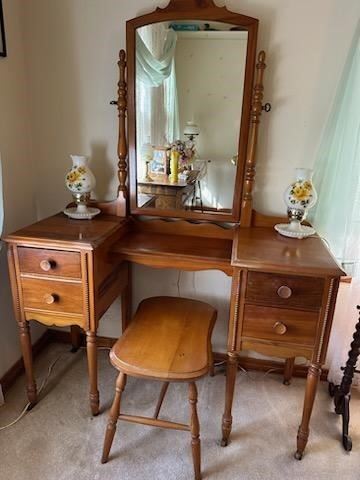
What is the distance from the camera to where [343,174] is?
150 cm

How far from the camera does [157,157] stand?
5.47 ft

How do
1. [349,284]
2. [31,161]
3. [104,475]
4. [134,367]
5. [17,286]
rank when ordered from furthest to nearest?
[31,161]
[349,284]
[17,286]
[104,475]
[134,367]

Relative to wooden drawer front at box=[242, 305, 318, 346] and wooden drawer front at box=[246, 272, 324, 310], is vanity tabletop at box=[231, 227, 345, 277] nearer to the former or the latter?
wooden drawer front at box=[246, 272, 324, 310]

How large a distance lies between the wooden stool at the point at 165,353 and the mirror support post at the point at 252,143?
0.47m

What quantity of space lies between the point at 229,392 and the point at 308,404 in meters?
0.30

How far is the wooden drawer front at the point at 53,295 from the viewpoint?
142 cm

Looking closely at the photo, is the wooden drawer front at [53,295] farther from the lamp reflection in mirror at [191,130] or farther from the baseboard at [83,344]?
the lamp reflection in mirror at [191,130]

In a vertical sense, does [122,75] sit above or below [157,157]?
above

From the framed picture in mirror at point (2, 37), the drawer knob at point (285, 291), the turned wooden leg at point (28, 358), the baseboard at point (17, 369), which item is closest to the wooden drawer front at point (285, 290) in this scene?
the drawer knob at point (285, 291)

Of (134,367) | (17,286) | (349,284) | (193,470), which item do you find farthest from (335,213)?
(17,286)

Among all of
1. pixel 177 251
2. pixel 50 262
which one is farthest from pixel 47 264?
pixel 177 251

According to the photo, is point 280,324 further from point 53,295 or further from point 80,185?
point 80,185

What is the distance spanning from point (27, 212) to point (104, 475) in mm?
1219

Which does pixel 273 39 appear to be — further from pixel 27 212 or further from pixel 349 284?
pixel 27 212
